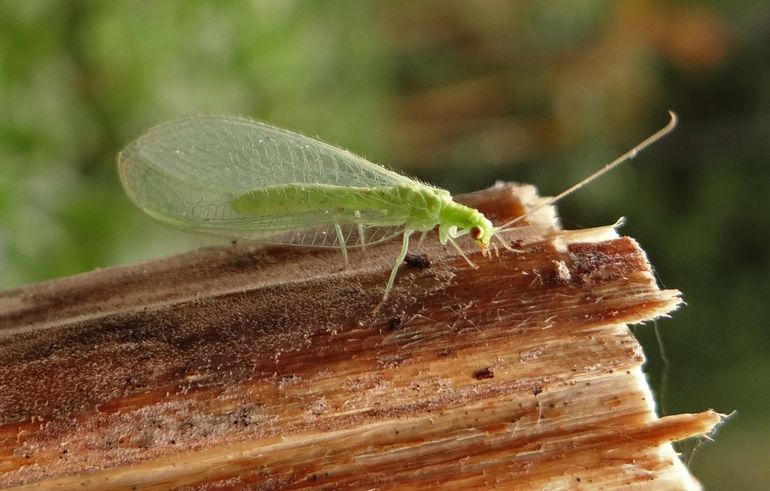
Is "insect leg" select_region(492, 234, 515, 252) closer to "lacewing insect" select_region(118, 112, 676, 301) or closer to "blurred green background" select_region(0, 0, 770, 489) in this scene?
"lacewing insect" select_region(118, 112, 676, 301)

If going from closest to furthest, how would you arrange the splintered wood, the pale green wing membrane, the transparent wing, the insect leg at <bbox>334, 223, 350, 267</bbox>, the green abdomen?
1. the splintered wood
2. the insect leg at <bbox>334, 223, 350, 267</bbox>
3. the transparent wing
4. the green abdomen
5. the pale green wing membrane

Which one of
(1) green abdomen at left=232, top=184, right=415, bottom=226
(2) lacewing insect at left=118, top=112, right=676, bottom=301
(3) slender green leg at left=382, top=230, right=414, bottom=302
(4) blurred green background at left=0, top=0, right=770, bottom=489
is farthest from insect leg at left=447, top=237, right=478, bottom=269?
(4) blurred green background at left=0, top=0, right=770, bottom=489

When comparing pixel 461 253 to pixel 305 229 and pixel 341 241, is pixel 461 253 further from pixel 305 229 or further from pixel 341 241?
pixel 305 229

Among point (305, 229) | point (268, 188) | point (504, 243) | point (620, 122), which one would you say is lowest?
point (305, 229)

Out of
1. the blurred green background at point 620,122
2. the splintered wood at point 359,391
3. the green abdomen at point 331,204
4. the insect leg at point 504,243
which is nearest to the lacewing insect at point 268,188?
the green abdomen at point 331,204

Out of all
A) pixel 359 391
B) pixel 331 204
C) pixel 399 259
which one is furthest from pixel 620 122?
pixel 359 391

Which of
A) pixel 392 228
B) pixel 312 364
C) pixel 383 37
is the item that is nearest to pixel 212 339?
pixel 312 364
